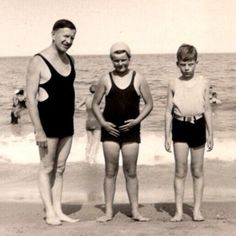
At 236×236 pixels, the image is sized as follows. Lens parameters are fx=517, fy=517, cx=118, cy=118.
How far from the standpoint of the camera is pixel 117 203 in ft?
20.6

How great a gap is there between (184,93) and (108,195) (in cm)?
124

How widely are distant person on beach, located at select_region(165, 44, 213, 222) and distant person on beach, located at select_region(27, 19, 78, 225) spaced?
0.99m

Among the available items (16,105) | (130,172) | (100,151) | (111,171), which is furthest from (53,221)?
(16,105)

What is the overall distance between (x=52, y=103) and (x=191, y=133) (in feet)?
4.42

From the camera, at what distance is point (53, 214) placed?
495cm

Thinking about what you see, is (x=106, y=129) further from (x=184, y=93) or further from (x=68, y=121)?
(x=184, y=93)

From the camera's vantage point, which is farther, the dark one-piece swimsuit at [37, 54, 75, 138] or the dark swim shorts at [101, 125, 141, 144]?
the dark swim shorts at [101, 125, 141, 144]

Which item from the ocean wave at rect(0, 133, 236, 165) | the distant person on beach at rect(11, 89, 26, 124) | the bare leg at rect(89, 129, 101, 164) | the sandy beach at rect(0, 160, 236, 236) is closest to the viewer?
the sandy beach at rect(0, 160, 236, 236)

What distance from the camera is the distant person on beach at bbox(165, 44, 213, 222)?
195 inches

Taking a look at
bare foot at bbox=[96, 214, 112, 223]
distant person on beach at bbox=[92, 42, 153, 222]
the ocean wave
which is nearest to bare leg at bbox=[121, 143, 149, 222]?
distant person on beach at bbox=[92, 42, 153, 222]

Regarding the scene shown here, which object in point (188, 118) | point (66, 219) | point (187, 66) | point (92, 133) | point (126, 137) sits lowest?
point (66, 219)

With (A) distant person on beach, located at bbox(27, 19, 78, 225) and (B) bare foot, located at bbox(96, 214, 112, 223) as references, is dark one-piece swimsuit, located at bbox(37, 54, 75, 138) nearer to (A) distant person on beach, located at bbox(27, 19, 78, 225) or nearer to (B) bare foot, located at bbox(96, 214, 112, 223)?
(A) distant person on beach, located at bbox(27, 19, 78, 225)

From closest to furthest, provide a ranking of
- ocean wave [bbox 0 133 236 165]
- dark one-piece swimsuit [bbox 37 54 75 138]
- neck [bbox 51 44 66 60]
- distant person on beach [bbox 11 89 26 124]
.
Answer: dark one-piece swimsuit [bbox 37 54 75 138], neck [bbox 51 44 66 60], ocean wave [bbox 0 133 236 165], distant person on beach [bbox 11 89 26 124]

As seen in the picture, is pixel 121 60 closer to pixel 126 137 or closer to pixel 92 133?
pixel 126 137
